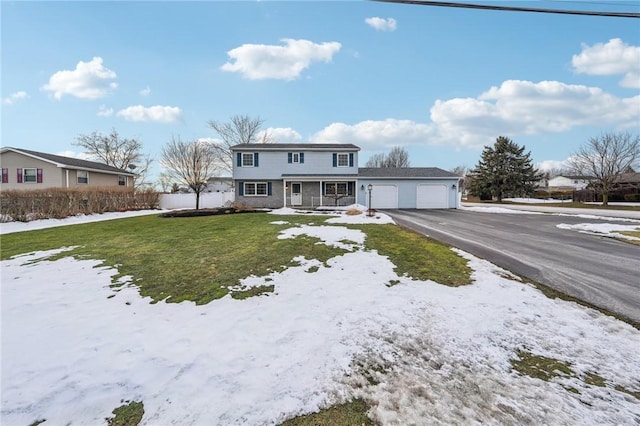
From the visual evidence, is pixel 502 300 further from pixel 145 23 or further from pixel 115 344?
pixel 145 23

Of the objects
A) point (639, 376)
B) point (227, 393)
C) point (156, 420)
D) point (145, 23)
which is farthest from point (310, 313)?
point (145, 23)

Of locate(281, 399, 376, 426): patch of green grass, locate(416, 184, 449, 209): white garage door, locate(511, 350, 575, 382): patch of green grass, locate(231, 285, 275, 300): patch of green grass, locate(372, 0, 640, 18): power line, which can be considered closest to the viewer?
locate(281, 399, 376, 426): patch of green grass

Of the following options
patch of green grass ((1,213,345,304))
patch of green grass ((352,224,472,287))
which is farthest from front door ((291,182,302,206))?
patch of green grass ((352,224,472,287))

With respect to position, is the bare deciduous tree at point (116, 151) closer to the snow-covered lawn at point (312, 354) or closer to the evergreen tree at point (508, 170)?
the snow-covered lawn at point (312, 354)

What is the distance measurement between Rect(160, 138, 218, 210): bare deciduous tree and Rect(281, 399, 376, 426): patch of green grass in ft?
71.1

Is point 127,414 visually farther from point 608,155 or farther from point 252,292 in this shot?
point 608,155

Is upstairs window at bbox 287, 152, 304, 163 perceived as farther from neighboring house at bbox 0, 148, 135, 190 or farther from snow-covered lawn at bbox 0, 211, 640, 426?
snow-covered lawn at bbox 0, 211, 640, 426

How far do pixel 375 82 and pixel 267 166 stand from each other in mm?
9583

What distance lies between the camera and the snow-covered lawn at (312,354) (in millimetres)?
2146

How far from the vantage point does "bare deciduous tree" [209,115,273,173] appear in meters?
34.4

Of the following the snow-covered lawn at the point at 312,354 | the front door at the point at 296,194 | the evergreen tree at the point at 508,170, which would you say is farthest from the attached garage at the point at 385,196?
the evergreen tree at the point at 508,170

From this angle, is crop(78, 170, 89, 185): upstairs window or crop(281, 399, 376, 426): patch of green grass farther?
crop(78, 170, 89, 185): upstairs window

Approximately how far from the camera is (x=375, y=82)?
60.4ft

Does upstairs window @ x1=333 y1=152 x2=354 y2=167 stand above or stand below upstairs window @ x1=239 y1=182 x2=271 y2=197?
above
